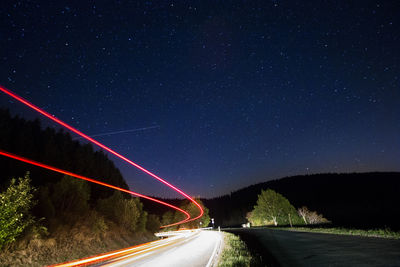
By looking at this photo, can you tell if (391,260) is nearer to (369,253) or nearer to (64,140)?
(369,253)

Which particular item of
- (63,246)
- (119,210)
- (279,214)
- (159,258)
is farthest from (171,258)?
(279,214)

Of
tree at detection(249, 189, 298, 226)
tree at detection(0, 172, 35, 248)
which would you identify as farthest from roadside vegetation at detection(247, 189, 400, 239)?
tree at detection(0, 172, 35, 248)

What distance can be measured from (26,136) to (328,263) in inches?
2513

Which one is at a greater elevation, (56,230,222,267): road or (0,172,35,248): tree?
(0,172,35,248): tree

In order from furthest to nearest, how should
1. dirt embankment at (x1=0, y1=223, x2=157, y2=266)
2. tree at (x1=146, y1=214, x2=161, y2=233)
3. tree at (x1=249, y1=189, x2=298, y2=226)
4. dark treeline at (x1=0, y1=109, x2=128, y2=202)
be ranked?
tree at (x1=249, y1=189, x2=298, y2=226) < tree at (x1=146, y1=214, x2=161, y2=233) < dark treeline at (x1=0, y1=109, x2=128, y2=202) < dirt embankment at (x1=0, y1=223, x2=157, y2=266)

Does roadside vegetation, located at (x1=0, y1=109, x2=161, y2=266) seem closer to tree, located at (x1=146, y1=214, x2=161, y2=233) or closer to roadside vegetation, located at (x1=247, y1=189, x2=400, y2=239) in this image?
tree, located at (x1=146, y1=214, x2=161, y2=233)

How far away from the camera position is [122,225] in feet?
117

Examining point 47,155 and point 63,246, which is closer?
point 63,246

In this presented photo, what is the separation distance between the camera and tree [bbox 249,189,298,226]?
241 feet

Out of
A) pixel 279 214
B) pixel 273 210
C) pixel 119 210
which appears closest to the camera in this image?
pixel 119 210

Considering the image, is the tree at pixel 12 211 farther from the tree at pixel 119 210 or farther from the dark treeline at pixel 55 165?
the tree at pixel 119 210

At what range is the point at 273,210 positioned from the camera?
250ft

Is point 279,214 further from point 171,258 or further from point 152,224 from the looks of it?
point 171,258

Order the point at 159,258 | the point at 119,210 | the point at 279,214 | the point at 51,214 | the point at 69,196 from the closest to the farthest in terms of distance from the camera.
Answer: the point at 159,258
the point at 51,214
the point at 69,196
the point at 119,210
the point at 279,214
